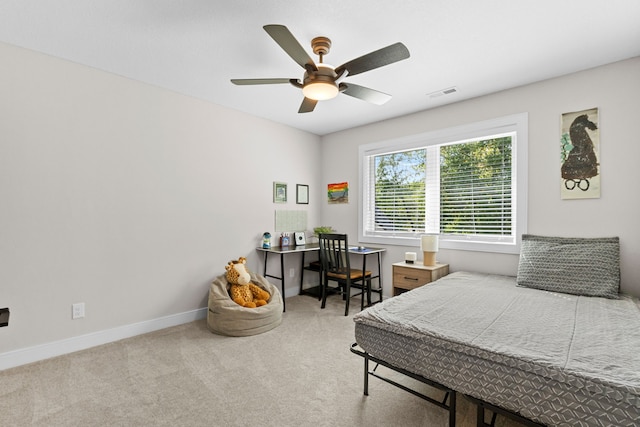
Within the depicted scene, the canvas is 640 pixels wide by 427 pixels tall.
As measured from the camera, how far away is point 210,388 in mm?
2035

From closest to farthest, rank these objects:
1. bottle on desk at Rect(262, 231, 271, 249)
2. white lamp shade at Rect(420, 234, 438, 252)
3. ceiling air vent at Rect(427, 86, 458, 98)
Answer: ceiling air vent at Rect(427, 86, 458, 98) → white lamp shade at Rect(420, 234, 438, 252) → bottle on desk at Rect(262, 231, 271, 249)

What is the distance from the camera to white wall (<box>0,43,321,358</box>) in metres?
2.35

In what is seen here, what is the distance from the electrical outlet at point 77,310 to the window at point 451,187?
3.26 metres

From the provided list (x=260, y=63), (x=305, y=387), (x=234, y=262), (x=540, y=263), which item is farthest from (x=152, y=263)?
(x=540, y=263)

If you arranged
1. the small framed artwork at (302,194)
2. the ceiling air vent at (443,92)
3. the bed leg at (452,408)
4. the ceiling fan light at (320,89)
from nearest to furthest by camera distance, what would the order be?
the bed leg at (452,408), the ceiling fan light at (320,89), the ceiling air vent at (443,92), the small framed artwork at (302,194)

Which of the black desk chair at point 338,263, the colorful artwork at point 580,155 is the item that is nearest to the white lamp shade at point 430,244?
the black desk chair at point 338,263

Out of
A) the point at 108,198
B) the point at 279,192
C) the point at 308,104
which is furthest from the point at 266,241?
the point at 308,104

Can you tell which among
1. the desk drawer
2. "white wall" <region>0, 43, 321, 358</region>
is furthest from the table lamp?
"white wall" <region>0, 43, 321, 358</region>

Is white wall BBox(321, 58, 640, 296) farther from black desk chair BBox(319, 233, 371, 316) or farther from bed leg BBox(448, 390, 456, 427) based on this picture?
bed leg BBox(448, 390, 456, 427)

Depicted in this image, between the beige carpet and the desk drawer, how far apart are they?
0.90 meters

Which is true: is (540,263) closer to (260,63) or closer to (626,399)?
(626,399)

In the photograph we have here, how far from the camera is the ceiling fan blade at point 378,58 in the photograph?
1829 millimetres

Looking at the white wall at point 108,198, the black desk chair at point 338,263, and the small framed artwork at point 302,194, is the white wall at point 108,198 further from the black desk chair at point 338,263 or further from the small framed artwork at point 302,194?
the black desk chair at point 338,263

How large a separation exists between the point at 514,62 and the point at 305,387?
306 centimetres
